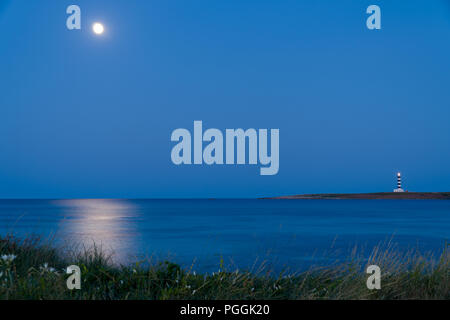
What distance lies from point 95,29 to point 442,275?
7.90 metres

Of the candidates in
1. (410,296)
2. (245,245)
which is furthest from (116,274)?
(245,245)

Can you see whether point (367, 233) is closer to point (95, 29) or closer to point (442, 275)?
point (442, 275)

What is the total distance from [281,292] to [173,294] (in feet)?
6.15

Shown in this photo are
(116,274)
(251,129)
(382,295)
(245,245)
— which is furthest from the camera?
(245,245)

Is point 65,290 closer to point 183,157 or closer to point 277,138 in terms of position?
point 183,157

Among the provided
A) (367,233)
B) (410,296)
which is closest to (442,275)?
(410,296)

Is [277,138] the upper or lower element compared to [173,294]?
upper

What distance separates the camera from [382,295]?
6.07 m

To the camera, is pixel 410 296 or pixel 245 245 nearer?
pixel 410 296
